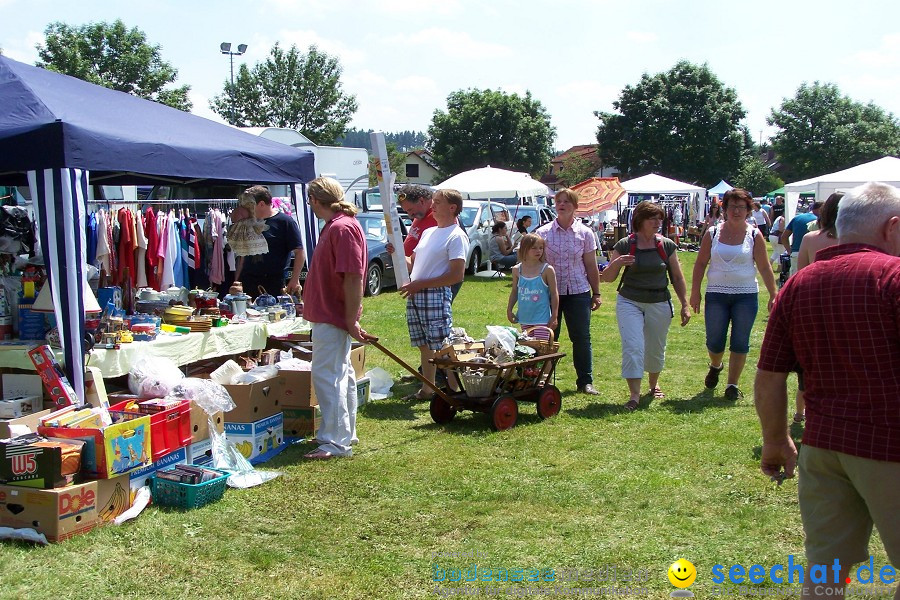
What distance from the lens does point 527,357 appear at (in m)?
6.22

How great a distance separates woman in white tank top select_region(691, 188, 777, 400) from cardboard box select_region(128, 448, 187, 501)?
13.9 ft

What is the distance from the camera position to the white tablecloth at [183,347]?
4.88 meters

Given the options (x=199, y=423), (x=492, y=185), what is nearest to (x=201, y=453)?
(x=199, y=423)

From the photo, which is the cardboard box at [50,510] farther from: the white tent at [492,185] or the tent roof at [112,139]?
the white tent at [492,185]

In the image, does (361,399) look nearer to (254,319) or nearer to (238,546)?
(254,319)

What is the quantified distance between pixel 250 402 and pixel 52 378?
47.9 inches

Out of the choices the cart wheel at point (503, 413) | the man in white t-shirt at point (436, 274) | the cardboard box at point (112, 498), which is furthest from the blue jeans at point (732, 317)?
the cardboard box at point (112, 498)

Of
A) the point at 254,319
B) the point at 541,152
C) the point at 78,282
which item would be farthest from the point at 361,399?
the point at 541,152

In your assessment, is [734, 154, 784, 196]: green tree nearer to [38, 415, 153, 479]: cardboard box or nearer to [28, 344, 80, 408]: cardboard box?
[28, 344, 80, 408]: cardboard box

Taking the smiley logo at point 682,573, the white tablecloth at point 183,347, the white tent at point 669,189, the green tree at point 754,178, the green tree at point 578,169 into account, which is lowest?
the smiley logo at point 682,573

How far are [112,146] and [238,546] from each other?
8.93 ft

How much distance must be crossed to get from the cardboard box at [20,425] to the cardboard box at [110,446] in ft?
0.54

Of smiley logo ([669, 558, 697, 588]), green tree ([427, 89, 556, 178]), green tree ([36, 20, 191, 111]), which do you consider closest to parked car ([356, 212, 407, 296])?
smiley logo ([669, 558, 697, 588])

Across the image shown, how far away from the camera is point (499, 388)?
6.11 meters
